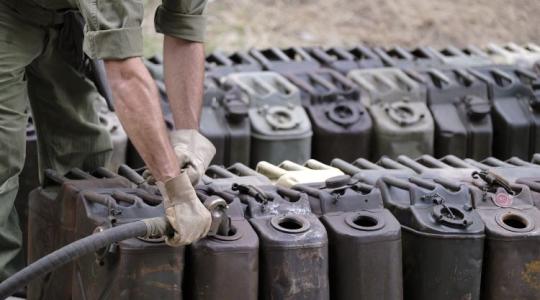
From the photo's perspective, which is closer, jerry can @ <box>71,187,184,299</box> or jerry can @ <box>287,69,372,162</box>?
jerry can @ <box>71,187,184,299</box>

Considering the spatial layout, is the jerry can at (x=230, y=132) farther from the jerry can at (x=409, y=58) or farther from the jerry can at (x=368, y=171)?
the jerry can at (x=409, y=58)

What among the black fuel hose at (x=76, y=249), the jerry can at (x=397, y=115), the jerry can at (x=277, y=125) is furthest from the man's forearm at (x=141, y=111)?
the jerry can at (x=397, y=115)

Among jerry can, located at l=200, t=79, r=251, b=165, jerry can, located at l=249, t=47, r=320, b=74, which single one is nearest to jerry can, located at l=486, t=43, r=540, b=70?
jerry can, located at l=249, t=47, r=320, b=74

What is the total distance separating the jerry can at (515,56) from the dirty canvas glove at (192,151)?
346cm

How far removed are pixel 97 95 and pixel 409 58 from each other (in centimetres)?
261

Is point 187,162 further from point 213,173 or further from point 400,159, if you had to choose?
point 400,159

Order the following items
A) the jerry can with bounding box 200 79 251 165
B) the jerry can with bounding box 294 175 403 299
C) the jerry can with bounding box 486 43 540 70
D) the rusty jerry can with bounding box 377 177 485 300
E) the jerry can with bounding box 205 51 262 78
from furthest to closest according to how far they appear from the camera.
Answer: the jerry can with bounding box 486 43 540 70
the jerry can with bounding box 205 51 262 78
the jerry can with bounding box 200 79 251 165
the rusty jerry can with bounding box 377 177 485 300
the jerry can with bounding box 294 175 403 299

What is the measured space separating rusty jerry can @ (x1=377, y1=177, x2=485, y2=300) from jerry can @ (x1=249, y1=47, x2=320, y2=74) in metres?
2.38

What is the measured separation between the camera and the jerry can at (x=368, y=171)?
16.1 feet

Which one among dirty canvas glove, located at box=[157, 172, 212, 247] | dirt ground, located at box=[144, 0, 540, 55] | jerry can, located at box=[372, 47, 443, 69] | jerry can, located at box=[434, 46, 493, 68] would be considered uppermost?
dirty canvas glove, located at box=[157, 172, 212, 247]

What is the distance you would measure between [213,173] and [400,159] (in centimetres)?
94

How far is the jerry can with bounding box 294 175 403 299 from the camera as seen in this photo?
4238 millimetres

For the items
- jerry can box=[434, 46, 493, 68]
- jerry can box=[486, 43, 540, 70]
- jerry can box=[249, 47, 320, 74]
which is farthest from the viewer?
jerry can box=[486, 43, 540, 70]

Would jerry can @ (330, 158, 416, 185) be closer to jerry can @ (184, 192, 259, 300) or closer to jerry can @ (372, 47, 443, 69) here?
A: jerry can @ (184, 192, 259, 300)
